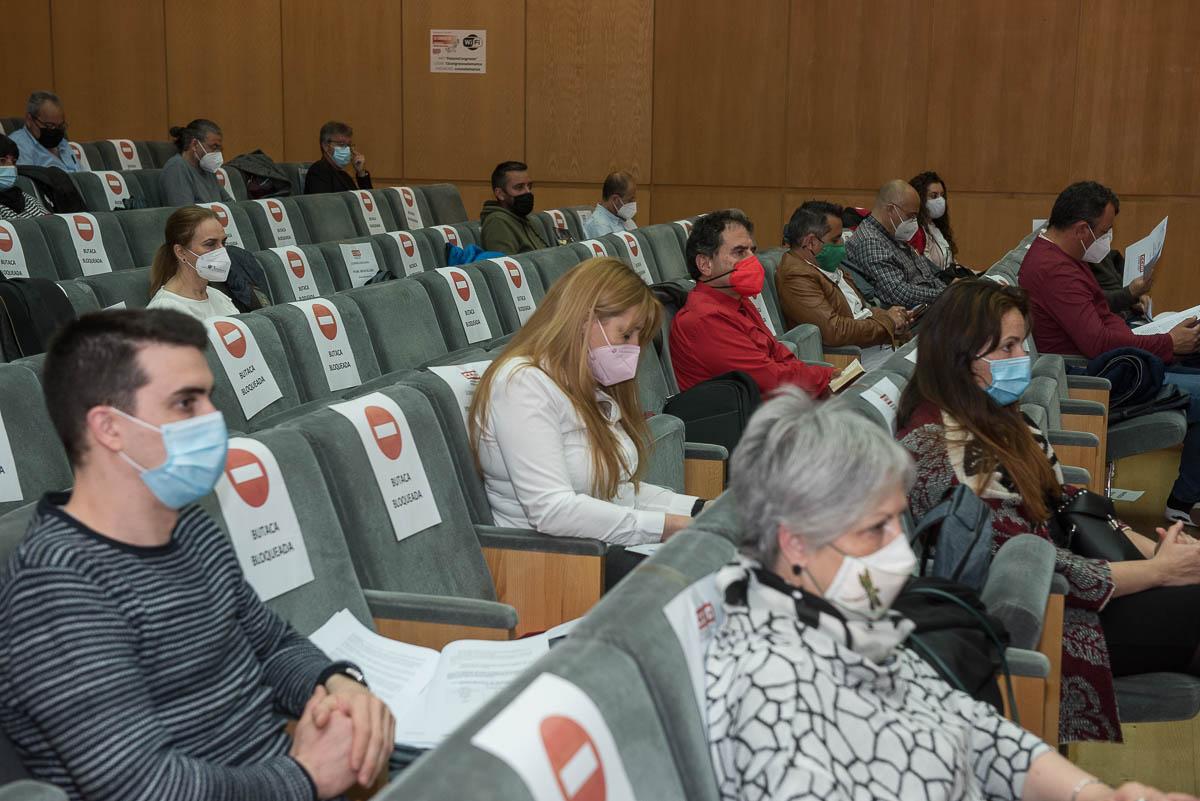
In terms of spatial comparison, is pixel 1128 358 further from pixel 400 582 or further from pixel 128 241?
pixel 128 241

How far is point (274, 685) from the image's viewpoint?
72.2 inches

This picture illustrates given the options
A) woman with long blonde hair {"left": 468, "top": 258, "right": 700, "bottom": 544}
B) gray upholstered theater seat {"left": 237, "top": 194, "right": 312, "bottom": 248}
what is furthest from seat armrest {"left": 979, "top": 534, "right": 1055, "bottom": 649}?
gray upholstered theater seat {"left": 237, "top": 194, "right": 312, "bottom": 248}

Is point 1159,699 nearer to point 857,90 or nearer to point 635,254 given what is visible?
point 635,254

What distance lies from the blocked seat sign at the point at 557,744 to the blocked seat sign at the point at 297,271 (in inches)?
172

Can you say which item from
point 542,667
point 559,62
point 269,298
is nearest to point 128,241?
point 269,298

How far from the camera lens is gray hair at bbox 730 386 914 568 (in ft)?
5.29

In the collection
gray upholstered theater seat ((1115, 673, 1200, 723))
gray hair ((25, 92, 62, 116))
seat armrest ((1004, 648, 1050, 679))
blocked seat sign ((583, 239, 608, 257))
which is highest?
gray hair ((25, 92, 62, 116))

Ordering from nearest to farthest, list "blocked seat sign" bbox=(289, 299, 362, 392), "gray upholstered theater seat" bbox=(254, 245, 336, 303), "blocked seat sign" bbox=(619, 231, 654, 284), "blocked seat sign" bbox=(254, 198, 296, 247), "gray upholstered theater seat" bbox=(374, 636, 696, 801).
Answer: "gray upholstered theater seat" bbox=(374, 636, 696, 801), "blocked seat sign" bbox=(289, 299, 362, 392), "gray upholstered theater seat" bbox=(254, 245, 336, 303), "blocked seat sign" bbox=(619, 231, 654, 284), "blocked seat sign" bbox=(254, 198, 296, 247)

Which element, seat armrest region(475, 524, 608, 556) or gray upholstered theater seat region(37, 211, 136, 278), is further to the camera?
gray upholstered theater seat region(37, 211, 136, 278)

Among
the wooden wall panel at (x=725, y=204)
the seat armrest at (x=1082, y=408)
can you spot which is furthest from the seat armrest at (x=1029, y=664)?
the wooden wall panel at (x=725, y=204)

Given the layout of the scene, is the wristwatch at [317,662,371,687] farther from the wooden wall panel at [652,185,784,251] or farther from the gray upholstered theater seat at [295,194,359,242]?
the wooden wall panel at [652,185,784,251]

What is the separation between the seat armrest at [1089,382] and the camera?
4.88 meters

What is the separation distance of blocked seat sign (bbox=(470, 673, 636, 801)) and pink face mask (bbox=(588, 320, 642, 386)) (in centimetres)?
170

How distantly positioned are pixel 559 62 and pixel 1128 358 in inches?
281
